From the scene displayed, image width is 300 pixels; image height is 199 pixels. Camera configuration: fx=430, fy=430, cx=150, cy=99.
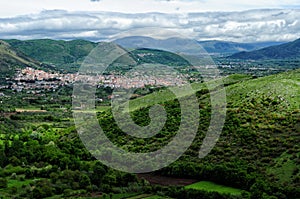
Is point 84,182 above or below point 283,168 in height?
below

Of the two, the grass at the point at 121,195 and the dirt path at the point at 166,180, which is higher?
the dirt path at the point at 166,180

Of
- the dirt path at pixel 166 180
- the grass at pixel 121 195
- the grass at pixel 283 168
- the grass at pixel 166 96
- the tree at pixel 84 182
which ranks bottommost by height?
the grass at pixel 121 195

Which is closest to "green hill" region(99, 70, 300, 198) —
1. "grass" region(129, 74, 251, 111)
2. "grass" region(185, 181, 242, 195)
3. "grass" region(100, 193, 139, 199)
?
"grass" region(185, 181, 242, 195)

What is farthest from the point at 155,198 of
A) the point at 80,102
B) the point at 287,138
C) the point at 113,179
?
the point at 80,102

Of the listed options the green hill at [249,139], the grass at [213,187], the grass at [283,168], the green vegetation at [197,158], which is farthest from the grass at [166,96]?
the grass at [213,187]

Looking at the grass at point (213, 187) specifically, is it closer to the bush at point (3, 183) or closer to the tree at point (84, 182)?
the tree at point (84, 182)

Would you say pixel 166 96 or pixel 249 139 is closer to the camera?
pixel 249 139

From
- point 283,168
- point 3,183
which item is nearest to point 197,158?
point 283,168

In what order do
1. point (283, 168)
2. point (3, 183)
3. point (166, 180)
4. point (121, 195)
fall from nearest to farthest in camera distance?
point (121, 195)
point (283, 168)
point (3, 183)
point (166, 180)

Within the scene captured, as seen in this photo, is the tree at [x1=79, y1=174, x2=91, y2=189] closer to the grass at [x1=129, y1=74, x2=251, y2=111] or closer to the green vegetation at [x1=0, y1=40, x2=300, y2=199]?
Result: the green vegetation at [x1=0, y1=40, x2=300, y2=199]

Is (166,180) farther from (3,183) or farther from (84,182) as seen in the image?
(3,183)
